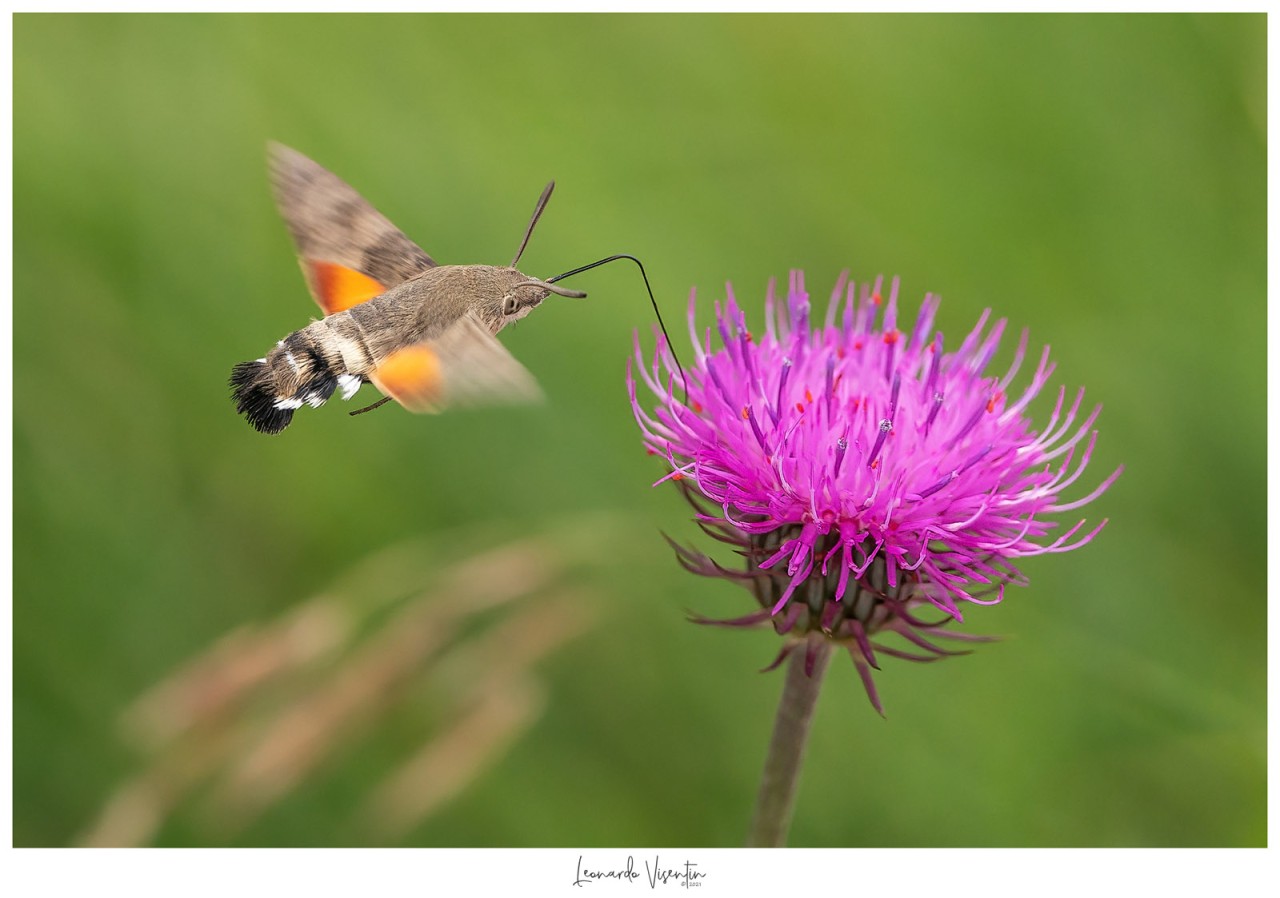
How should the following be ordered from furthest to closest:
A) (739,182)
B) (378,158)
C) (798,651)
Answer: (739,182), (378,158), (798,651)

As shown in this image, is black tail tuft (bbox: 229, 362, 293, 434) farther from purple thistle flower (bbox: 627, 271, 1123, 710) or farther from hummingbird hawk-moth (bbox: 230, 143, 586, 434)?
purple thistle flower (bbox: 627, 271, 1123, 710)

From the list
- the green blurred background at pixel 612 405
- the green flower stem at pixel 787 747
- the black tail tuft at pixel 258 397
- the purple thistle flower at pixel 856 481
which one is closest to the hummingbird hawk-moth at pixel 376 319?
the black tail tuft at pixel 258 397

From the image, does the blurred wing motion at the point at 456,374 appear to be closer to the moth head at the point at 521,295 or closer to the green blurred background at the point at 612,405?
the moth head at the point at 521,295
